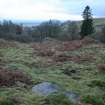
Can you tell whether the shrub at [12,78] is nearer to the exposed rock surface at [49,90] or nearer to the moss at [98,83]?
the exposed rock surface at [49,90]

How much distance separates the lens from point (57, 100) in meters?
11.3

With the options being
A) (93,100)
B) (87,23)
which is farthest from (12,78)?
(87,23)

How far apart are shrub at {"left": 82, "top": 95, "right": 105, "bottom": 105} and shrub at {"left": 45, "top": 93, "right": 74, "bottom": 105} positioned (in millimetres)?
1083

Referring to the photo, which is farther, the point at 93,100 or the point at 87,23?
the point at 87,23

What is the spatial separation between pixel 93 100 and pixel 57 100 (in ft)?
6.15

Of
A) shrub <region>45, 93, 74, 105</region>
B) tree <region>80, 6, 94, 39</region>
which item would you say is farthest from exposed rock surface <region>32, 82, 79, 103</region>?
tree <region>80, 6, 94, 39</region>

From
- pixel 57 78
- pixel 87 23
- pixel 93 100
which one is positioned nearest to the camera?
pixel 93 100

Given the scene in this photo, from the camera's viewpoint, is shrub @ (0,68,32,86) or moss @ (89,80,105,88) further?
moss @ (89,80,105,88)

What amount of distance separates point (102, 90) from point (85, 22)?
4440 cm

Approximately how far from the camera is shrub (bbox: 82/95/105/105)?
39.8ft

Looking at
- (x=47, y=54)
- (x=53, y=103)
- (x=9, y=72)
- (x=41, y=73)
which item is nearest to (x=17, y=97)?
(x=53, y=103)

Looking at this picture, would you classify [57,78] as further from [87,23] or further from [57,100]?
[87,23]

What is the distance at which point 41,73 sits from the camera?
55.9 feet

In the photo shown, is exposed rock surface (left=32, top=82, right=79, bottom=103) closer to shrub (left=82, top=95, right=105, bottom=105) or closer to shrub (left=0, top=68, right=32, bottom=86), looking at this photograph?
shrub (left=82, top=95, right=105, bottom=105)
